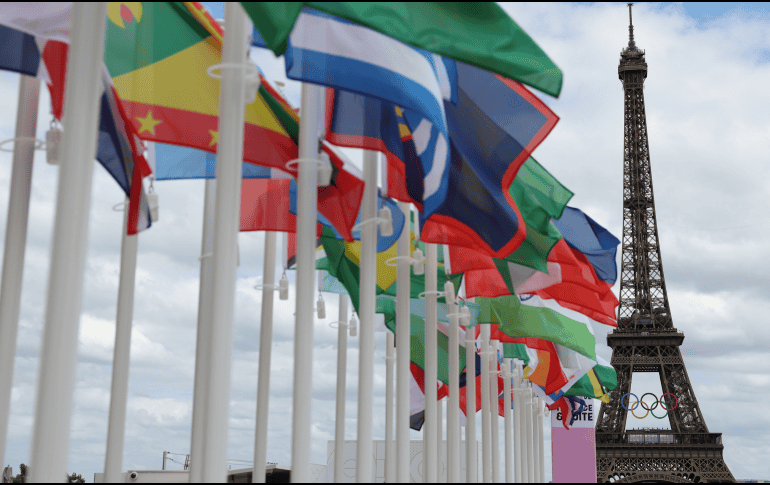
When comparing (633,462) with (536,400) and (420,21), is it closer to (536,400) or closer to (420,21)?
(536,400)

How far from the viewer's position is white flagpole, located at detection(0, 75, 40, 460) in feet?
33.6

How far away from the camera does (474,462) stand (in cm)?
2330

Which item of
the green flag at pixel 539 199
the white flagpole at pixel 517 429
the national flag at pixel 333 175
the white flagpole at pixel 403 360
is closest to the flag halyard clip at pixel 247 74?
the national flag at pixel 333 175

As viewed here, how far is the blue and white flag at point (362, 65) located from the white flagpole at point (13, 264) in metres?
3.18

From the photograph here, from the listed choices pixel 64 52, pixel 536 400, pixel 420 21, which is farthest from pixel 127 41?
pixel 536 400

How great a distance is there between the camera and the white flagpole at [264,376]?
1473 centimetres

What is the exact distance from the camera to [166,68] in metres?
12.5

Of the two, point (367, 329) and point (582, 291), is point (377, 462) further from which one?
point (367, 329)

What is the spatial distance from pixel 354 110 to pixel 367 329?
10.3 feet

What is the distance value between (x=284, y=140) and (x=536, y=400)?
3427 centimetres

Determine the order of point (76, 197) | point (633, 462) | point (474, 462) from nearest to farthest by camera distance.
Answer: point (76, 197) → point (474, 462) → point (633, 462)

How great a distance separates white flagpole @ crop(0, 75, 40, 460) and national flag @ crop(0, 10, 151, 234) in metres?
1.02

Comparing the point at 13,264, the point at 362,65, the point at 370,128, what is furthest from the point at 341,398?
the point at 13,264

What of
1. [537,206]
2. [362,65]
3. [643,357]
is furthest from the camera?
[643,357]
